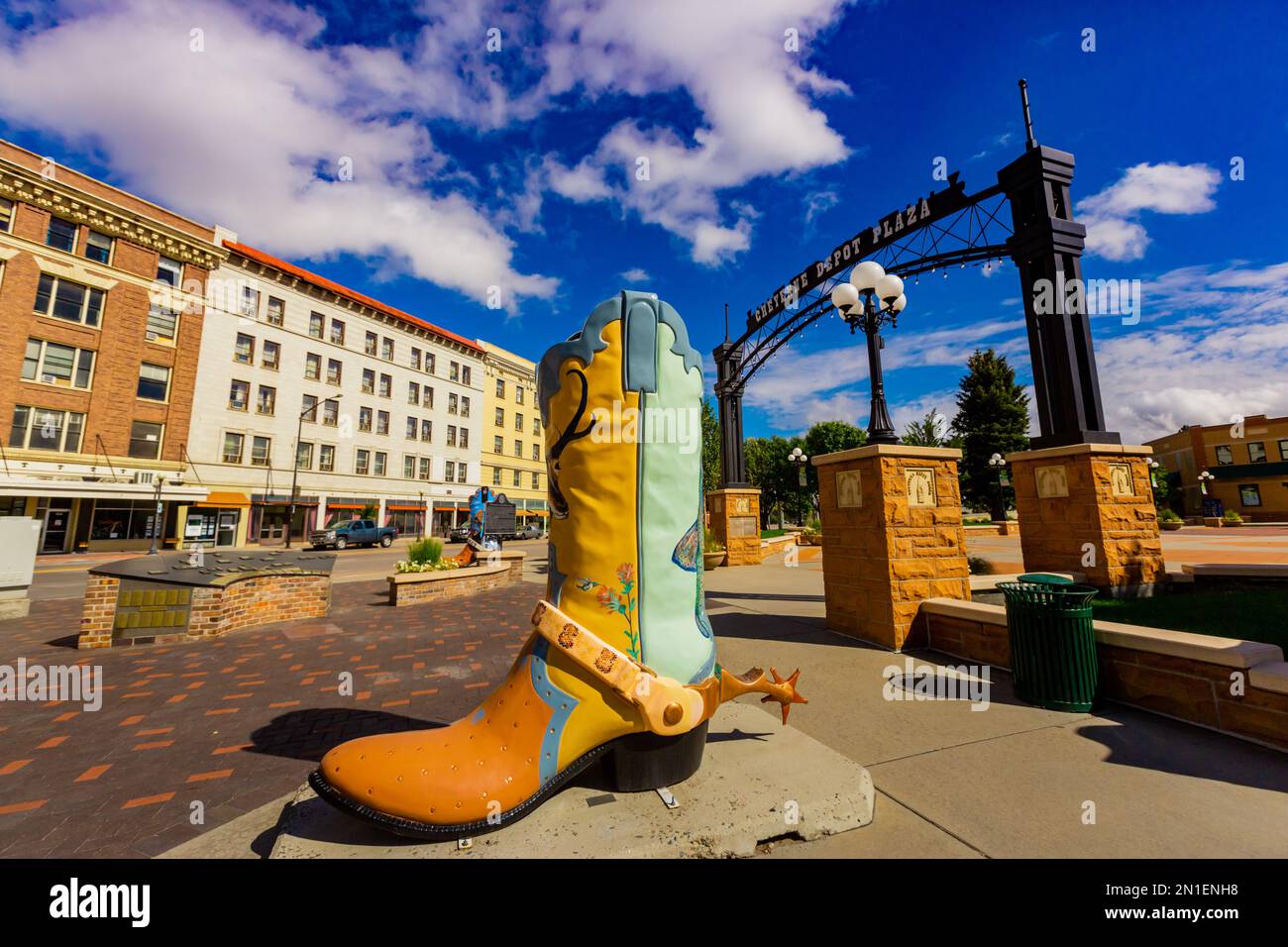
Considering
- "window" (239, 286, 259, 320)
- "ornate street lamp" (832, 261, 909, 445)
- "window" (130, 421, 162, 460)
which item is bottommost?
"ornate street lamp" (832, 261, 909, 445)

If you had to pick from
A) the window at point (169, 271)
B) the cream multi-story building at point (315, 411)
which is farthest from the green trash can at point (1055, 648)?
the window at point (169, 271)

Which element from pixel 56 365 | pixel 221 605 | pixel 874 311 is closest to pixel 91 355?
pixel 56 365

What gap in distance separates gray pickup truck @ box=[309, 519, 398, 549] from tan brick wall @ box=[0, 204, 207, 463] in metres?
7.20

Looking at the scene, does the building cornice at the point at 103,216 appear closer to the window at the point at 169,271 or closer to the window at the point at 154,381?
the window at the point at 169,271

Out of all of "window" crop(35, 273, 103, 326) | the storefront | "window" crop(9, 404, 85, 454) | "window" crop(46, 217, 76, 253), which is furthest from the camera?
the storefront

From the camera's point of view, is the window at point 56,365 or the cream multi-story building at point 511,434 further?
the cream multi-story building at point 511,434

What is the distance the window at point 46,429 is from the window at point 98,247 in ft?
23.3

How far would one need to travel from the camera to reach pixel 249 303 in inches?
995

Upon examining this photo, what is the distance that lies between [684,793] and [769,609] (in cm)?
539

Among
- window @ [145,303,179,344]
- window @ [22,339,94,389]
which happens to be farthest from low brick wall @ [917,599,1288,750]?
window @ [145,303,179,344]

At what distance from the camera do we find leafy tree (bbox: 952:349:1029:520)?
100.0 feet

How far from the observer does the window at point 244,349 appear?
2469 centimetres

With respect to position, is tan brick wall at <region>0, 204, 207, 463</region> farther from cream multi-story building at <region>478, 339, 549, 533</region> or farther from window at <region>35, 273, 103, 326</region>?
cream multi-story building at <region>478, 339, 549, 533</region>

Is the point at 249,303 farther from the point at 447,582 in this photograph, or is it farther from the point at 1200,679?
the point at 1200,679
